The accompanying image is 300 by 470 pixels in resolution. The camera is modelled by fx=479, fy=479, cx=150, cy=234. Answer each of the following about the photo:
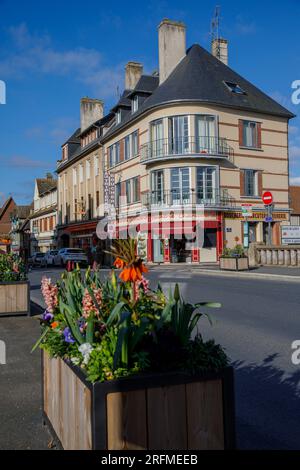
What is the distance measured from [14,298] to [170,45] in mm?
28939

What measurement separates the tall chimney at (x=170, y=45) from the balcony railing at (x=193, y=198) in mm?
9061

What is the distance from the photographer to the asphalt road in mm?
3816

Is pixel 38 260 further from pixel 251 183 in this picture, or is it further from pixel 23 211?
pixel 23 211

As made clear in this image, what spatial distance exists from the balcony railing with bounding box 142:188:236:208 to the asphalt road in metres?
18.3

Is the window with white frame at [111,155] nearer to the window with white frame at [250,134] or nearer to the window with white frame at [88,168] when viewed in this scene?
the window with white frame at [88,168]

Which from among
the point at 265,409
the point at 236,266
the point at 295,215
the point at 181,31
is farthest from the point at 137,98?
the point at 265,409

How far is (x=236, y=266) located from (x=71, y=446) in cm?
1922

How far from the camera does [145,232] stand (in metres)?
33.4

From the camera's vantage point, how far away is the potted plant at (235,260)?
21703mm

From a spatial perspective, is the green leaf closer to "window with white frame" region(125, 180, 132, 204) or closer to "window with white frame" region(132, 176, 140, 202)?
"window with white frame" region(132, 176, 140, 202)

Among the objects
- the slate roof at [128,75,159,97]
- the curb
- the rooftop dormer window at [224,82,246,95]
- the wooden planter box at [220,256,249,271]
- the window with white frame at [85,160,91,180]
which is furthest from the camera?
the window with white frame at [85,160,91,180]

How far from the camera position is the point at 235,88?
3406cm

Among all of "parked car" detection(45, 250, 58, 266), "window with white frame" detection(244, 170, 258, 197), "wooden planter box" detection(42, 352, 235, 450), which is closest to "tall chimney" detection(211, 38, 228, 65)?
"window with white frame" detection(244, 170, 258, 197)

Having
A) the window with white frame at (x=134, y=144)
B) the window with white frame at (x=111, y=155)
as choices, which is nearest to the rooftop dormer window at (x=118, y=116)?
the window with white frame at (x=111, y=155)
